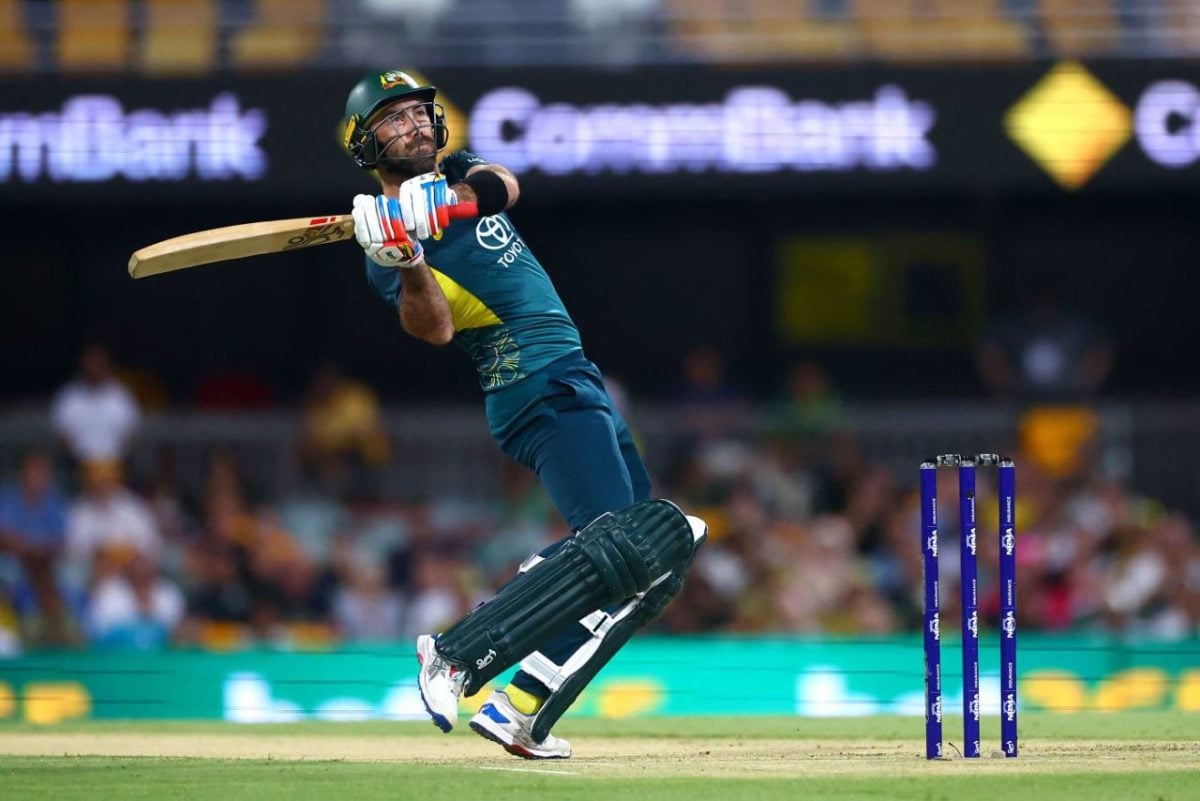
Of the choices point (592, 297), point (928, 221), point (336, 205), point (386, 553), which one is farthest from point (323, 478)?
point (928, 221)

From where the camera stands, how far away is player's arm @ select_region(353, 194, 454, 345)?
15.2 ft

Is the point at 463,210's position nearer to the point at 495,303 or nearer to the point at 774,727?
the point at 495,303

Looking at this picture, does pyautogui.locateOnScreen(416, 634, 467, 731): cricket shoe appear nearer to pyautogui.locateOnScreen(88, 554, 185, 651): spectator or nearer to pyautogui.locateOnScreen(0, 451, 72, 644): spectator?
pyautogui.locateOnScreen(88, 554, 185, 651): spectator

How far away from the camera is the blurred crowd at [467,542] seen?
30.2ft

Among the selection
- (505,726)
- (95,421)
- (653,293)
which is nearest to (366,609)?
(95,421)

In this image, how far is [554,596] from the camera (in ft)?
15.5

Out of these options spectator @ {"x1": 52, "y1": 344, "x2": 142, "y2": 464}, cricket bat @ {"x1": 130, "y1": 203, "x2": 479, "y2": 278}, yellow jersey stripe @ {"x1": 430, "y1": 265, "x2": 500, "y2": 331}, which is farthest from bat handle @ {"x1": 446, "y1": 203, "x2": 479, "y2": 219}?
spectator @ {"x1": 52, "y1": 344, "x2": 142, "y2": 464}

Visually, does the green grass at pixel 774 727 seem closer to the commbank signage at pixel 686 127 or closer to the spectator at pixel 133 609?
the spectator at pixel 133 609

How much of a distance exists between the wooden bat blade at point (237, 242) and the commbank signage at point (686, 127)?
4.64 metres

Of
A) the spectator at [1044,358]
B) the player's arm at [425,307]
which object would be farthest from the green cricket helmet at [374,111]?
the spectator at [1044,358]

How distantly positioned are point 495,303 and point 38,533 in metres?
5.32

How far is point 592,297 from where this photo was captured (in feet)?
40.3

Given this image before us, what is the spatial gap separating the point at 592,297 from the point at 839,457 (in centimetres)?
258

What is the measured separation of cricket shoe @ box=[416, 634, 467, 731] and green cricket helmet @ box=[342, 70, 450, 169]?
1.25m
